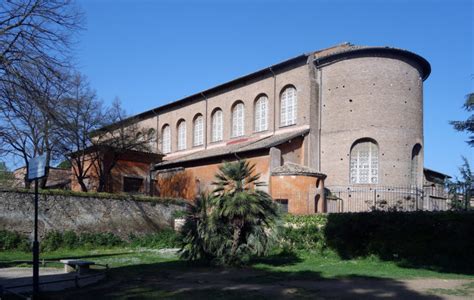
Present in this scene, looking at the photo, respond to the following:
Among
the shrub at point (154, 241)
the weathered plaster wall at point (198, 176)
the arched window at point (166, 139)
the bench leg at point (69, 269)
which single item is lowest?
the shrub at point (154, 241)

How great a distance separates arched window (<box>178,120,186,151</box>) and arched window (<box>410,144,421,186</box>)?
77.0 feet

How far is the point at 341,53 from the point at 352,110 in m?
4.34

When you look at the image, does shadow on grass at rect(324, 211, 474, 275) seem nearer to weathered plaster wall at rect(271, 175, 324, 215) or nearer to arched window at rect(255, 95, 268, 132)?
weathered plaster wall at rect(271, 175, 324, 215)

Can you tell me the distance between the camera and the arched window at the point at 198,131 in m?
46.3

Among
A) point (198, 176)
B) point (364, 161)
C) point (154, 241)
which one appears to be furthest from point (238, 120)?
point (154, 241)

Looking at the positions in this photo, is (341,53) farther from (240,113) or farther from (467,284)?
(467,284)

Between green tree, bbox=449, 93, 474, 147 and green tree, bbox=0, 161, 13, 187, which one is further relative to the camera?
green tree, bbox=0, 161, 13, 187

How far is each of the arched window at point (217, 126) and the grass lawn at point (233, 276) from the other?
2401 centimetres

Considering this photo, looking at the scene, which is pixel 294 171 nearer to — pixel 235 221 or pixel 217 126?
pixel 235 221

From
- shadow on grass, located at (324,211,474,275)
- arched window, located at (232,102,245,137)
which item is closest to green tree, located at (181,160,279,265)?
shadow on grass, located at (324,211,474,275)

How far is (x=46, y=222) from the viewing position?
23.1m

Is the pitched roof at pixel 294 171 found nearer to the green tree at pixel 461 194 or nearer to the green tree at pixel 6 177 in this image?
the green tree at pixel 461 194

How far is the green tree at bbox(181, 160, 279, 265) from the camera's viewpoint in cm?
1619

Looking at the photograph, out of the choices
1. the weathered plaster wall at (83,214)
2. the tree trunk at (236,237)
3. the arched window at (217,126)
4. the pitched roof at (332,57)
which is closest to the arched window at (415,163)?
the pitched roof at (332,57)
